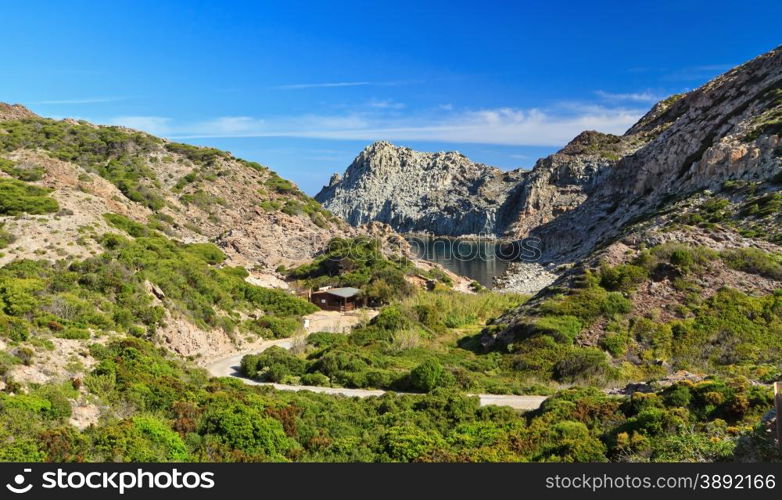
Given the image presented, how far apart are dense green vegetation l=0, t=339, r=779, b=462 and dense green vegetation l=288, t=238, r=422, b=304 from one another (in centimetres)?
2561

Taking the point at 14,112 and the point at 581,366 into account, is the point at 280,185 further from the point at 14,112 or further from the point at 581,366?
the point at 581,366

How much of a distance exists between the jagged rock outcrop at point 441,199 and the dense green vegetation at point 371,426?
5236 inches

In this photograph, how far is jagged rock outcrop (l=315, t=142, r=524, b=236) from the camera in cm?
15525

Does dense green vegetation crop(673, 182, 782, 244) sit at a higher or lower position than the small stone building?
higher

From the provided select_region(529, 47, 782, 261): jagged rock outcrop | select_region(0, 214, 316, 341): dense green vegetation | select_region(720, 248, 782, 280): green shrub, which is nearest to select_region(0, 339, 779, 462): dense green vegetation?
select_region(0, 214, 316, 341): dense green vegetation

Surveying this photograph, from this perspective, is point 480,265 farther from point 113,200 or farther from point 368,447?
point 368,447

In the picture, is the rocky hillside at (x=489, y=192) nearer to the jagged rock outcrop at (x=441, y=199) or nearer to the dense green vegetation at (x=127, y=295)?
the jagged rock outcrop at (x=441, y=199)

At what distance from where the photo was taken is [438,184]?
18612 cm

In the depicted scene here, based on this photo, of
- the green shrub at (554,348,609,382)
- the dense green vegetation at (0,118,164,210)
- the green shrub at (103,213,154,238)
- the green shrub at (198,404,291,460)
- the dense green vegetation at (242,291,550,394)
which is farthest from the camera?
the dense green vegetation at (0,118,164,210)

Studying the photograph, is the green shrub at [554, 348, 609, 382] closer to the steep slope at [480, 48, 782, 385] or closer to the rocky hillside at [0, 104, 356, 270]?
the steep slope at [480, 48, 782, 385]

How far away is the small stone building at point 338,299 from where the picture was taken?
134 feet

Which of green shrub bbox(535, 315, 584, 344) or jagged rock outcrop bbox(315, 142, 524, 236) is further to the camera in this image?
jagged rock outcrop bbox(315, 142, 524, 236)

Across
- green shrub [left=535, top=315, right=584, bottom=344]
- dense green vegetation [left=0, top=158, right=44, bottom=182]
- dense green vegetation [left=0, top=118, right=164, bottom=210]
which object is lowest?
green shrub [left=535, top=315, right=584, bottom=344]

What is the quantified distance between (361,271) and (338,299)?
7501 mm
